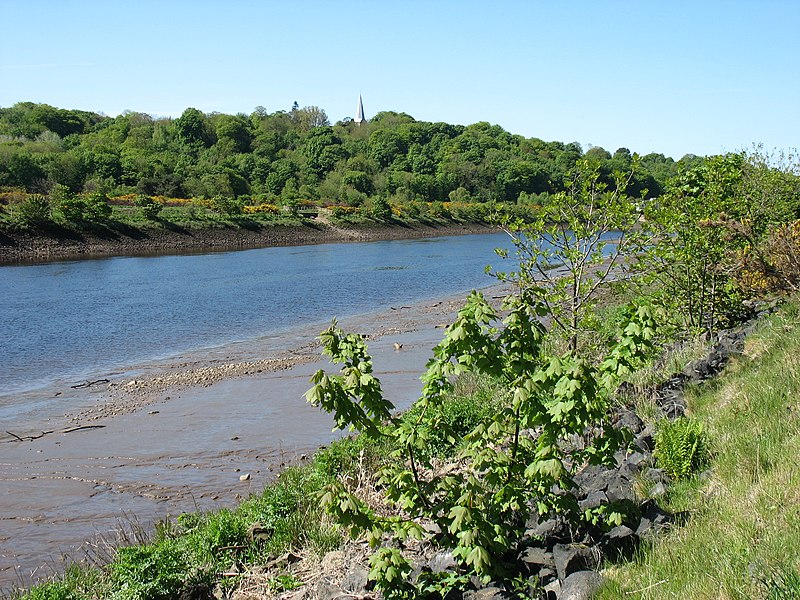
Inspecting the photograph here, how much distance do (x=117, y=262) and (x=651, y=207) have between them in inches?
1768

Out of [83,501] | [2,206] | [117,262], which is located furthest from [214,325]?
[2,206]

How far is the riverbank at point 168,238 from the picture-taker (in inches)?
2080

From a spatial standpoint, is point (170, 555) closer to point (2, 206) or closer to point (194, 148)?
point (2, 206)

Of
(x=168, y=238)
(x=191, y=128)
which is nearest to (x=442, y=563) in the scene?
(x=168, y=238)

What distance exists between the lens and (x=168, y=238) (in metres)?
63.8

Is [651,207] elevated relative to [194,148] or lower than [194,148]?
lower

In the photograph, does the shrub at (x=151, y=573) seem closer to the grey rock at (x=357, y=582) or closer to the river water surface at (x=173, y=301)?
the grey rock at (x=357, y=582)

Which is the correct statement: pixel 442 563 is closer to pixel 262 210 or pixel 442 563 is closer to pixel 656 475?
pixel 656 475

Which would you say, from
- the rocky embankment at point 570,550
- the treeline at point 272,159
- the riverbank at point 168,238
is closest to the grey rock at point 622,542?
the rocky embankment at point 570,550

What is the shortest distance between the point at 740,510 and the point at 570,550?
1.26 metres

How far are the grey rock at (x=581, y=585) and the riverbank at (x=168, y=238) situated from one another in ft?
169

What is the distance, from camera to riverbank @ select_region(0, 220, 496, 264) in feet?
173

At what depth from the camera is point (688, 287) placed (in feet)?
39.6

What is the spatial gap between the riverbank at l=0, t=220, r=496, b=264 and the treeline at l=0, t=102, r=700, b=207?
14251mm
